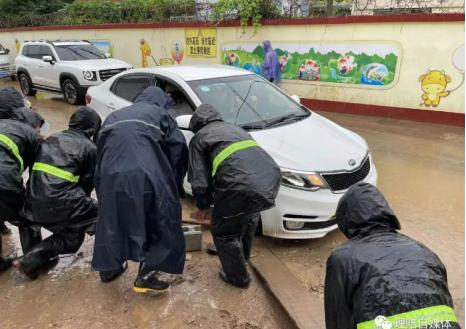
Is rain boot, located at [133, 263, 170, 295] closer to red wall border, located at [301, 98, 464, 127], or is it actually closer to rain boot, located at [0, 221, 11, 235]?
rain boot, located at [0, 221, 11, 235]

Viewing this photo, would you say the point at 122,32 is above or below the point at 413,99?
above

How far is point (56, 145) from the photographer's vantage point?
3414mm

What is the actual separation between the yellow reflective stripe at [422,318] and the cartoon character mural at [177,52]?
1194 cm

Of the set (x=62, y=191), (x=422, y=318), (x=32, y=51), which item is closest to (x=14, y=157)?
(x=62, y=191)

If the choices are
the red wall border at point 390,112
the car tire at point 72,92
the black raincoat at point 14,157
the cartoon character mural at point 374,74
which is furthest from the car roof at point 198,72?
the car tire at point 72,92

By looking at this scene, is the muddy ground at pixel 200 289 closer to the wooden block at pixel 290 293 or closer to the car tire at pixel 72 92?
the wooden block at pixel 290 293

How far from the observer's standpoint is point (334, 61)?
9.21m

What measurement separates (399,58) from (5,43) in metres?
18.9

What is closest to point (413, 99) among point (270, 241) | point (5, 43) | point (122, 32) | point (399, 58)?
point (399, 58)

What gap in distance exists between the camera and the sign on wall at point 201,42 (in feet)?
37.7

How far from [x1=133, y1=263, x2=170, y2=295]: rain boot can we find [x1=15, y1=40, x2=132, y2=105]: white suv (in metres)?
8.36

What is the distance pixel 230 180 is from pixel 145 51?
11936mm

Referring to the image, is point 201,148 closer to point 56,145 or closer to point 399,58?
point 56,145

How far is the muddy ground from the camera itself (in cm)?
308
